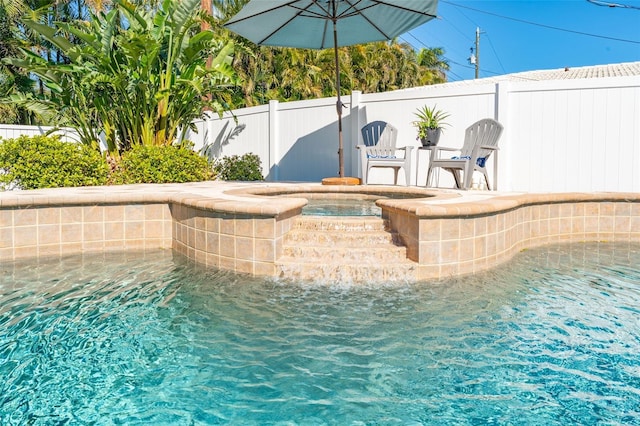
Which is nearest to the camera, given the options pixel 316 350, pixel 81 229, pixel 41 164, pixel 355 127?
pixel 316 350

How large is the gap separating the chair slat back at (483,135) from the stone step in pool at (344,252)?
342 cm

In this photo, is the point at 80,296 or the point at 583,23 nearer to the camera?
the point at 80,296

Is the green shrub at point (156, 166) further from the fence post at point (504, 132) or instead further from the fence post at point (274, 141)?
the fence post at point (504, 132)

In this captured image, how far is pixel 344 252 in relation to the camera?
13.9ft

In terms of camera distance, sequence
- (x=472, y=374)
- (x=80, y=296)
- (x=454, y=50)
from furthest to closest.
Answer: (x=454, y=50), (x=80, y=296), (x=472, y=374)

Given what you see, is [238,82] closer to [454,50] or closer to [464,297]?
[464,297]

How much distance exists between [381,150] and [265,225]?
15.8ft

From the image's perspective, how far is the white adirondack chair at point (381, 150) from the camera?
796cm

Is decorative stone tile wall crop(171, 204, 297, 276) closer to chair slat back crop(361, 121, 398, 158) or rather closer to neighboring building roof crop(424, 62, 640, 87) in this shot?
chair slat back crop(361, 121, 398, 158)

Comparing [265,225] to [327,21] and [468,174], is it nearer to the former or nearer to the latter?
[468,174]

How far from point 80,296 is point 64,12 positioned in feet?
62.1

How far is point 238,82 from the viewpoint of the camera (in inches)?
373

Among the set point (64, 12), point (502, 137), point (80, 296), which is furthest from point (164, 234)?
point (64, 12)

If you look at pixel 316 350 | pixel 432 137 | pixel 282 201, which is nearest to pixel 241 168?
pixel 432 137
